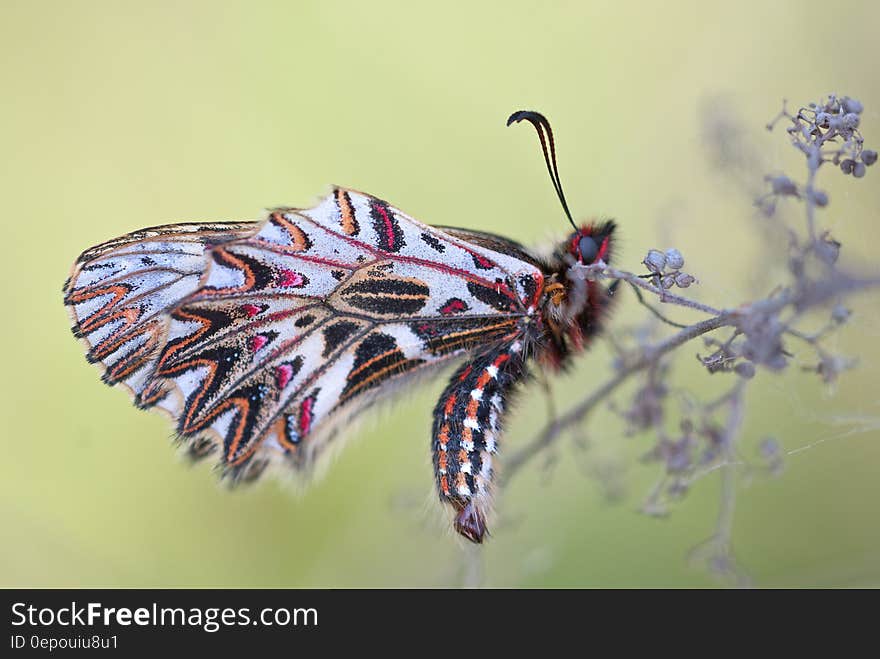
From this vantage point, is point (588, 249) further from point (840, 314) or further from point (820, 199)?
point (840, 314)

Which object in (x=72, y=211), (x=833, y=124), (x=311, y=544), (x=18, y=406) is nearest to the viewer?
(x=833, y=124)

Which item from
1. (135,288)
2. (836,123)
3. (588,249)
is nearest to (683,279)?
(836,123)

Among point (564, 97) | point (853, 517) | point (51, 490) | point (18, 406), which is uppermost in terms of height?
point (564, 97)

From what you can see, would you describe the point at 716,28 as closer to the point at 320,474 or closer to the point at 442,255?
the point at 442,255

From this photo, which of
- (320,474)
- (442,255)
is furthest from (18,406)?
(442,255)

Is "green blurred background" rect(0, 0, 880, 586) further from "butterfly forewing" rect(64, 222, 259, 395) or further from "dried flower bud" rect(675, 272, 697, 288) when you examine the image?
"butterfly forewing" rect(64, 222, 259, 395)

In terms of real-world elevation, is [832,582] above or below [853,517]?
below
